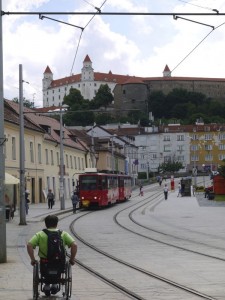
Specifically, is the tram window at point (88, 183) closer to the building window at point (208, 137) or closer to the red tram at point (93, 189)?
the red tram at point (93, 189)

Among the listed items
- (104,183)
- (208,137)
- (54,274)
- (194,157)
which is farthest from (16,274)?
(194,157)

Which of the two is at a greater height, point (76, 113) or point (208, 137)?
point (76, 113)

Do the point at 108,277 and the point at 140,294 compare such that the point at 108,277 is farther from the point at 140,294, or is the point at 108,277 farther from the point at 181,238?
the point at 181,238

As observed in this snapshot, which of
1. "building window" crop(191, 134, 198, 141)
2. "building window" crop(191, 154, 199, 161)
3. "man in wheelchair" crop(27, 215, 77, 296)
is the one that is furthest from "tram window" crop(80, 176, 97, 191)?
"building window" crop(191, 154, 199, 161)

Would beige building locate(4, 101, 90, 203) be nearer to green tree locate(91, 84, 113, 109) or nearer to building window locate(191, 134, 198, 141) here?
building window locate(191, 134, 198, 141)

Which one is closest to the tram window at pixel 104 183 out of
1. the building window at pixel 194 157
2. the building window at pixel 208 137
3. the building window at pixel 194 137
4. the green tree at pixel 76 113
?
the green tree at pixel 76 113

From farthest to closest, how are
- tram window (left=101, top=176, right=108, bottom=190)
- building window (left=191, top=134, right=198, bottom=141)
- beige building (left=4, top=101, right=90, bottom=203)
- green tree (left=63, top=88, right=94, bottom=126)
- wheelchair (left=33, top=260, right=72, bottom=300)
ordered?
building window (left=191, top=134, right=198, bottom=141), green tree (left=63, top=88, right=94, bottom=126), beige building (left=4, top=101, right=90, bottom=203), tram window (left=101, top=176, right=108, bottom=190), wheelchair (left=33, top=260, right=72, bottom=300)

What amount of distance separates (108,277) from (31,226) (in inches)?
708

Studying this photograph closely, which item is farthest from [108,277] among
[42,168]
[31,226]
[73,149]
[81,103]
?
[81,103]

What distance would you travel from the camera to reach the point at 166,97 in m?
195

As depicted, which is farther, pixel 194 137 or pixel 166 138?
pixel 166 138

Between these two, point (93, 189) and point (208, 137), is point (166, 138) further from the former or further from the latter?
point (93, 189)

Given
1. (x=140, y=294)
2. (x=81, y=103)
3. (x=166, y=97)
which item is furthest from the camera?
(x=166, y=97)

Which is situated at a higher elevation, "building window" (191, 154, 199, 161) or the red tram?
"building window" (191, 154, 199, 161)
